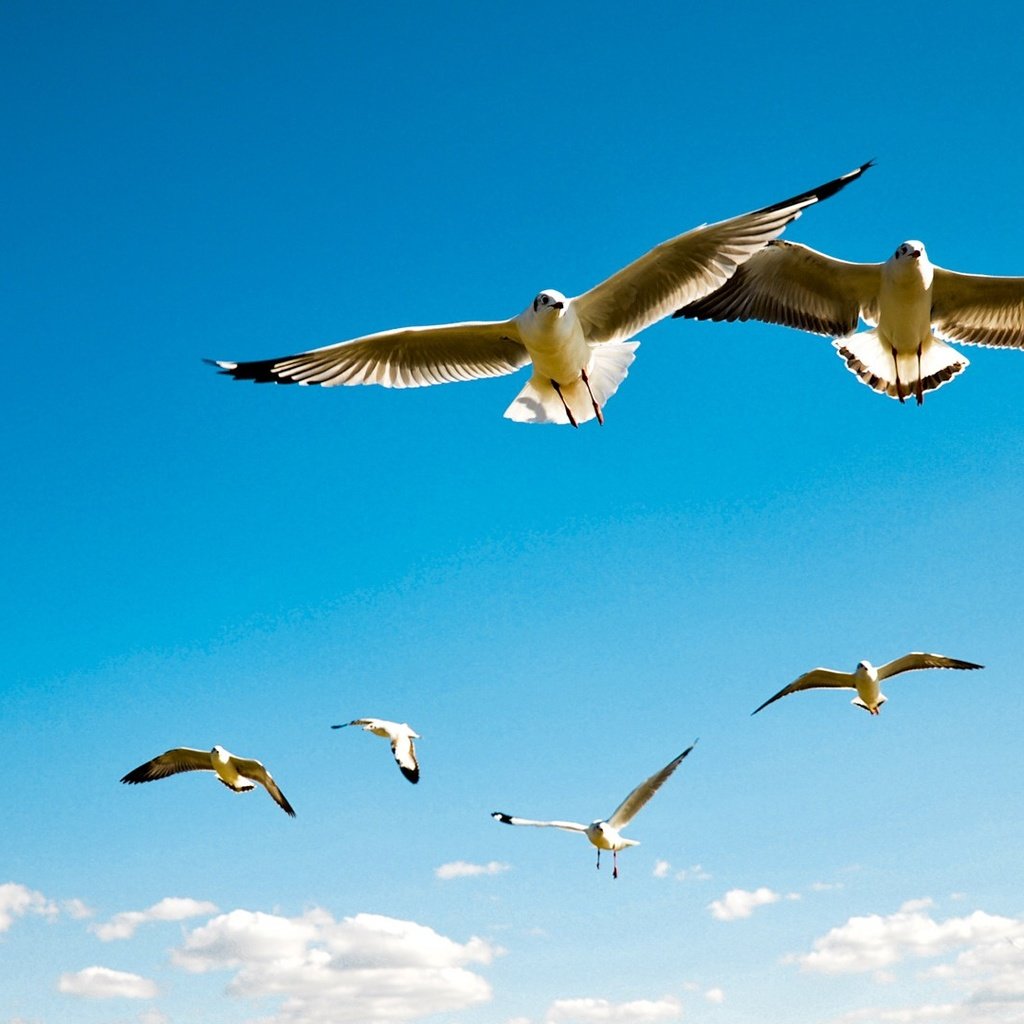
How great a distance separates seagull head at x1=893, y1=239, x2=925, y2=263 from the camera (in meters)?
11.5

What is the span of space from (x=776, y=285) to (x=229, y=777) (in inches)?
337

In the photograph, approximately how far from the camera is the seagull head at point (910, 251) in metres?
11.5

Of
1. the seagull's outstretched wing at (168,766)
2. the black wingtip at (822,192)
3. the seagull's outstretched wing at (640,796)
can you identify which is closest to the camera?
the black wingtip at (822,192)

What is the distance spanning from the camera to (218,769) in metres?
16.3

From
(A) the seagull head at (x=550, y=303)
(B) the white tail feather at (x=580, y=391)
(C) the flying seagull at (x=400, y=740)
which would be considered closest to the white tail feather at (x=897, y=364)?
(B) the white tail feather at (x=580, y=391)

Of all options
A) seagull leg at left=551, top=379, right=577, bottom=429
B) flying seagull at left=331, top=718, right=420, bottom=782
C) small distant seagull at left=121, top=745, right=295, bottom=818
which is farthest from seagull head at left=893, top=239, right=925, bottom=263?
small distant seagull at left=121, top=745, right=295, bottom=818

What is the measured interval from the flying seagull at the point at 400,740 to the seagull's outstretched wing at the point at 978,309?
682 cm

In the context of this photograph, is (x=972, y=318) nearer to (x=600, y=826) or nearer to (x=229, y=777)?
(x=600, y=826)

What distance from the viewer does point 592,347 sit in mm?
10719

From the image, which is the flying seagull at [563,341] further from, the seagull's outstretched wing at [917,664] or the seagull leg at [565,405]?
the seagull's outstretched wing at [917,664]

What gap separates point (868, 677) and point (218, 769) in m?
7.46

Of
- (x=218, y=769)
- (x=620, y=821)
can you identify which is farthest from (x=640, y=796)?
(x=218, y=769)

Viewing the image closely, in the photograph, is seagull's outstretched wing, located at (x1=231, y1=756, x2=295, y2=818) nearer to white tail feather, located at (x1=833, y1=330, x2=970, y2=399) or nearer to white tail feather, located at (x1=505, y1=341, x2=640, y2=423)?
white tail feather, located at (x1=505, y1=341, x2=640, y2=423)

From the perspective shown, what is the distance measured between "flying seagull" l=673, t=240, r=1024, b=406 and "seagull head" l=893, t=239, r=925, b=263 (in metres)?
0.01
